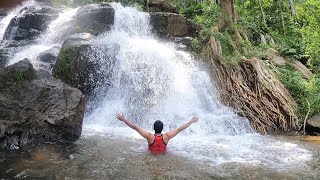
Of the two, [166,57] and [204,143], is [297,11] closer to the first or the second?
[166,57]

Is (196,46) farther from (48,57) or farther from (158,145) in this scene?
(158,145)

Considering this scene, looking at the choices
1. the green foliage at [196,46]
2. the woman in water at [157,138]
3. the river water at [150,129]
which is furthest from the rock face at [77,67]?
the green foliage at [196,46]

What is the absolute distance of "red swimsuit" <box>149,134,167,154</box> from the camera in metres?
6.71

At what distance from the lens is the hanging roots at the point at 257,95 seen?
10445mm

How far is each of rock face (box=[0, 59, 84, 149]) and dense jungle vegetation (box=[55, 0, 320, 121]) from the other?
651 centimetres

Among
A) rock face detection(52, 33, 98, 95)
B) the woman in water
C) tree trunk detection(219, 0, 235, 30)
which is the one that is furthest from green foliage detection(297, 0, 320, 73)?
the woman in water

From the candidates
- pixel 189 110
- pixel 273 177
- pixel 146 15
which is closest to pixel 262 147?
pixel 273 177

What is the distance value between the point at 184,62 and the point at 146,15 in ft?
20.0

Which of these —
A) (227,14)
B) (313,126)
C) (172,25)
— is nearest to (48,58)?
(172,25)

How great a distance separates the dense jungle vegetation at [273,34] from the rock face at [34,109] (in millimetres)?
6507

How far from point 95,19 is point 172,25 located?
4.08 m

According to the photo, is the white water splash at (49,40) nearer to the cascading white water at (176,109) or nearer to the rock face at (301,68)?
the cascading white water at (176,109)

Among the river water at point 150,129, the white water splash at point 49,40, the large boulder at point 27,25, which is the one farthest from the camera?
the large boulder at point 27,25

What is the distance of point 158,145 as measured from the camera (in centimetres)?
678
